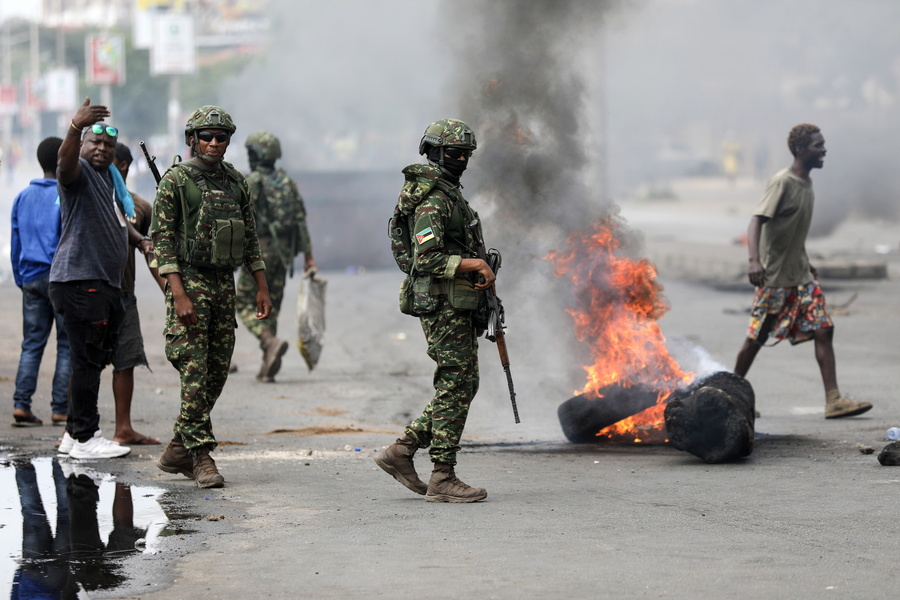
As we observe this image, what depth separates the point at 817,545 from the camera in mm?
4402

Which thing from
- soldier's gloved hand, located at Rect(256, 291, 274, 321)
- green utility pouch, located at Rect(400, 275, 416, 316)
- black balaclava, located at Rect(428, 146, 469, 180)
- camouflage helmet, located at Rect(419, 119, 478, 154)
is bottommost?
soldier's gloved hand, located at Rect(256, 291, 274, 321)

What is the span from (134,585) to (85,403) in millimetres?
2446

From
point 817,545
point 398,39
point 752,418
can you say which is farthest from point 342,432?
point 398,39

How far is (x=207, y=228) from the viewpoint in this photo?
5.50 meters

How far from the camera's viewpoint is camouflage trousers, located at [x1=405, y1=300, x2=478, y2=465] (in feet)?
17.1

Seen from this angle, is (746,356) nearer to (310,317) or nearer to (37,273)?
(310,317)

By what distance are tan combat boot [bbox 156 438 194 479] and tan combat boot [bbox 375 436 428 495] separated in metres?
0.99

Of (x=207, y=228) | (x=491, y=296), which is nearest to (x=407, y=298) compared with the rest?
(x=491, y=296)

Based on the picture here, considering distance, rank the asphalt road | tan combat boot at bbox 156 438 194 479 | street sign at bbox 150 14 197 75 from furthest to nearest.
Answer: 1. street sign at bbox 150 14 197 75
2. tan combat boot at bbox 156 438 194 479
3. the asphalt road

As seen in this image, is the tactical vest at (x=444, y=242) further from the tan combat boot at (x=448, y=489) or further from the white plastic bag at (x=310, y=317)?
the white plastic bag at (x=310, y=317)

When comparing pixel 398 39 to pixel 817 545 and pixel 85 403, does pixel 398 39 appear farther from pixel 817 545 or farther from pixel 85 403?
pixel 817 545

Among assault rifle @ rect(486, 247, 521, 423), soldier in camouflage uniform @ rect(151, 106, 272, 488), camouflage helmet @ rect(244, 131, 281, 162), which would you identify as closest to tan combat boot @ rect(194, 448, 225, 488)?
soldier in camouflage uniform @ rect(151, 106, 272, 488)

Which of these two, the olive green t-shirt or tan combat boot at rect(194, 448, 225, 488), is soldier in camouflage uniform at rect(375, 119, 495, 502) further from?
the olive green t-shirt

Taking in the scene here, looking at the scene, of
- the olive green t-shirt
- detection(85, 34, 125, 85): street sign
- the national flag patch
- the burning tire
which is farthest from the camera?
detection(85, 34, 125, 85): street sign
